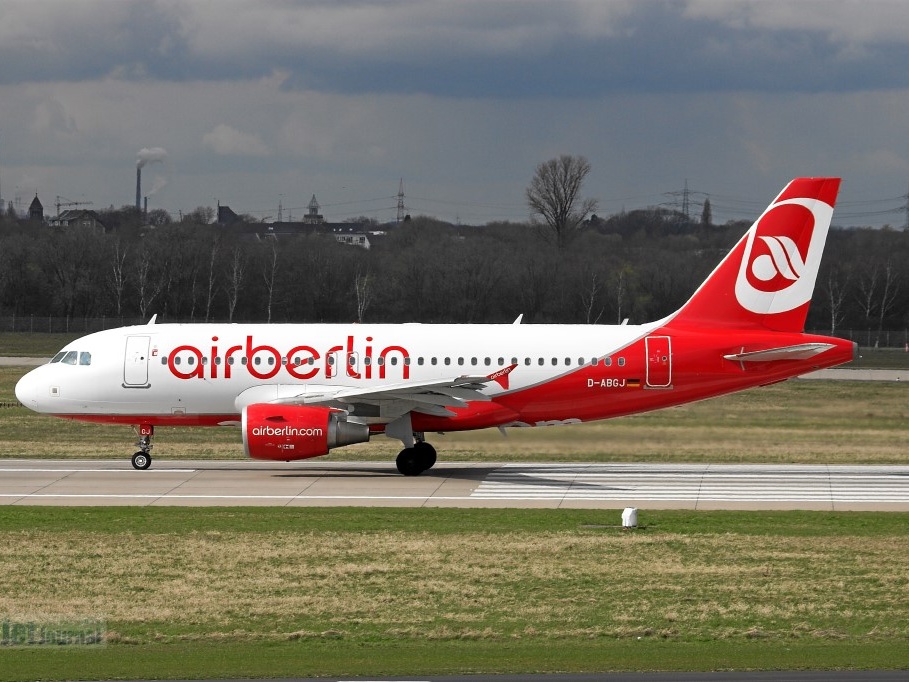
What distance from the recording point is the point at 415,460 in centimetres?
3372

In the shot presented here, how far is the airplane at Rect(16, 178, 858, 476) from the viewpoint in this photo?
1328 inches

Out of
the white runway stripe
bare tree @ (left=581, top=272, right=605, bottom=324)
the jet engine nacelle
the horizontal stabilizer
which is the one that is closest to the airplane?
the horizontal stabilizer

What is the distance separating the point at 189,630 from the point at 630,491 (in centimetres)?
1560

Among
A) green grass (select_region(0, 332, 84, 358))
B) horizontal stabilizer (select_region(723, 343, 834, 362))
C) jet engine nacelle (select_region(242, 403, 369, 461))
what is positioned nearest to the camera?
jet engine nacelle (select_region(242, 403, 369, 461))

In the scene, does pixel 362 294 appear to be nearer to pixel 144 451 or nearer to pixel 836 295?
pixel 836 295

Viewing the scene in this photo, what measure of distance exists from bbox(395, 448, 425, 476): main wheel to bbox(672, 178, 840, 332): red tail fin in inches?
290

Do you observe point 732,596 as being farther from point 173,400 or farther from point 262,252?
point 262,252

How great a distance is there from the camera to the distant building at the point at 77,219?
137m

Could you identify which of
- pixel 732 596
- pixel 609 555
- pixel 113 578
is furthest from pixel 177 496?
pixel 732 596

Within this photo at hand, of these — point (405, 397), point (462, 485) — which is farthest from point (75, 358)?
point (462, 485)

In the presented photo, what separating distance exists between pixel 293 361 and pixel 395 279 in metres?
59.5

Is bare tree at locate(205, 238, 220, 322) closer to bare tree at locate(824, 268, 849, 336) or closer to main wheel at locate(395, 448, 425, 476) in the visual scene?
bare tree at locate(824, 268, 849, 336)

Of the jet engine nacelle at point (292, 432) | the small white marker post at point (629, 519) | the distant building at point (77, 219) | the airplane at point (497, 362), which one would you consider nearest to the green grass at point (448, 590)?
the small white marker post at point (629, 519)

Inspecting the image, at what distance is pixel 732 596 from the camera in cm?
1916
